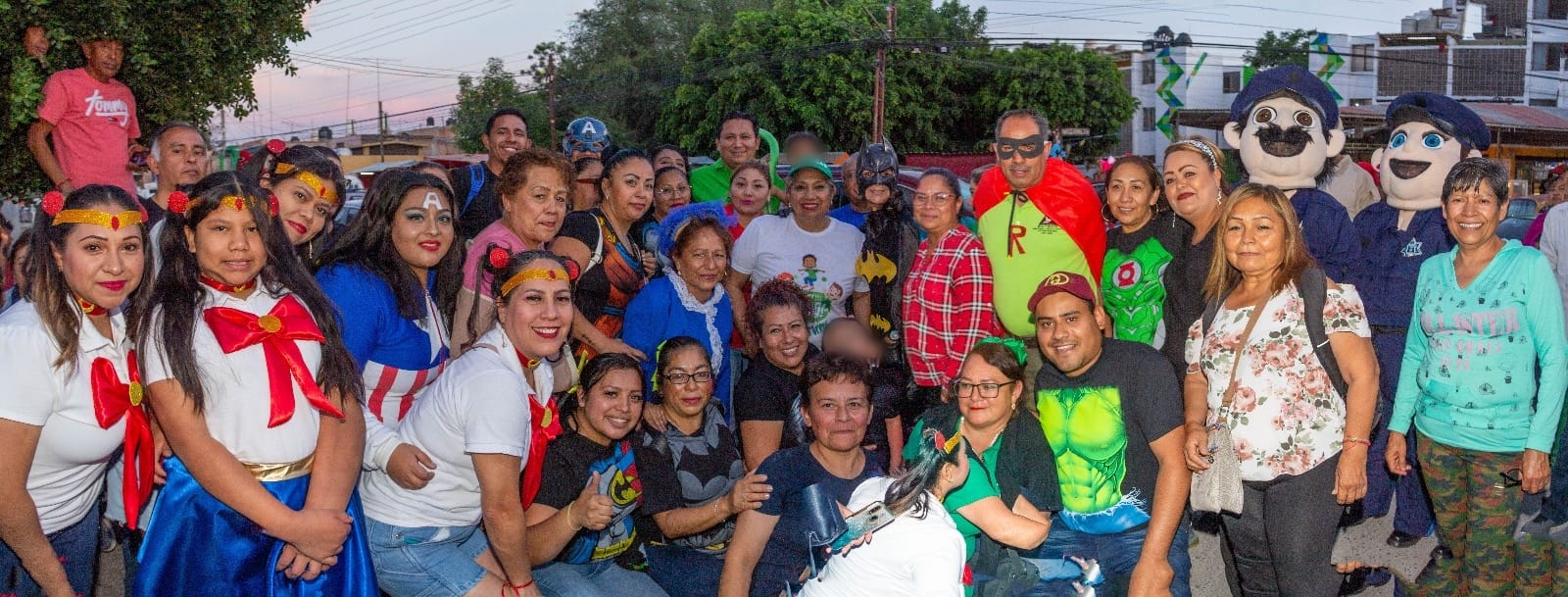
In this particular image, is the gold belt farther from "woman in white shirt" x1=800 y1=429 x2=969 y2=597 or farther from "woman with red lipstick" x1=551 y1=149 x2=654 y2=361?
"woman with red lipstick" x1=551 y1=149 x2=654 y2=361

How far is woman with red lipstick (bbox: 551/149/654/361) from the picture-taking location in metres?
4.90

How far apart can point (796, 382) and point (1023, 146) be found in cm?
136

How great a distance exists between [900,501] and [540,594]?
149cm

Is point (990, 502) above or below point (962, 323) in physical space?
below

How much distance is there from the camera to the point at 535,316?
3594 mm

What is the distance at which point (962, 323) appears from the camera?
14.9 feet

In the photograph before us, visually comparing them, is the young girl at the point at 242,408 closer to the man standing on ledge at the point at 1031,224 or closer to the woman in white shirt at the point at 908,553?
the woman in white shirt at the point at 908,553

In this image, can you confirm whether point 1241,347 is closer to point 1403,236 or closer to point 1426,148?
point 1403,236

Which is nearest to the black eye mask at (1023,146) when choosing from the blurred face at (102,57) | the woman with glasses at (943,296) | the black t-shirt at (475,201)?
the woman with glasses at (943,296)

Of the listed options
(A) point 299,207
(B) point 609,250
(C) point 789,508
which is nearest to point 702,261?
(B) point 609,250

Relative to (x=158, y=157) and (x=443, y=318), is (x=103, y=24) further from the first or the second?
(x=443, y=318)

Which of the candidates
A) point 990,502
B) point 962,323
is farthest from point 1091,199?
point 990,502

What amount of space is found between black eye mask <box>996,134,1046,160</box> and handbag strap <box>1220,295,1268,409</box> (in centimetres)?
130

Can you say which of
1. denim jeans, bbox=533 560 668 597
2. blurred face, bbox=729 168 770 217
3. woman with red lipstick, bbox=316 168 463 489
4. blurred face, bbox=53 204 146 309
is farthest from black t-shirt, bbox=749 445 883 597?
blurred face, bbox=729 168 770 217
